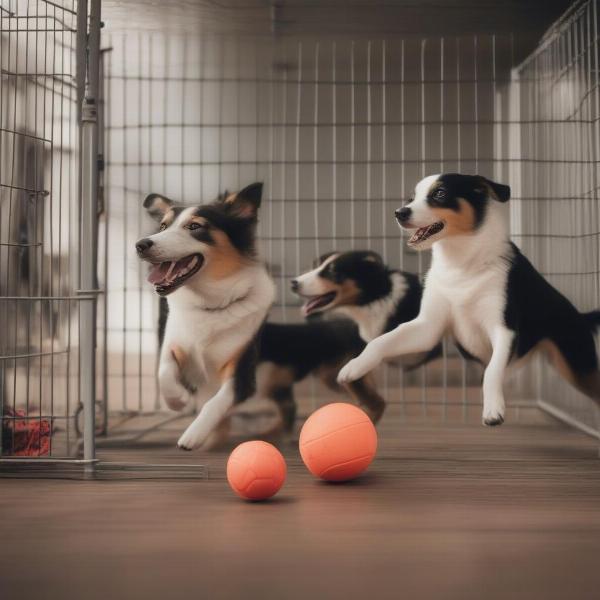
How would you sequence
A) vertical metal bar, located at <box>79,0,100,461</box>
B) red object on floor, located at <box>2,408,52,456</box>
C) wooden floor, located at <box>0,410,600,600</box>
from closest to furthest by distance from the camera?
1. wooden floor, located at <box>0,410,600,600</box>
2. vertical metal bar, located at <box>79,0,100,461</box>
3. red object on floor, located at <box>2,408,52,456</box>

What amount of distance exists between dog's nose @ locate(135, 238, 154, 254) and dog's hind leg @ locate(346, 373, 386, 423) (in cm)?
89

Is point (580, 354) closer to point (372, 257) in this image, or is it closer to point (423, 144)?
point (372, 257)

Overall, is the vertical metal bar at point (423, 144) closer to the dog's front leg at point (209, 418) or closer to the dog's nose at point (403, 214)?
the dog's nose at point (403, 214)

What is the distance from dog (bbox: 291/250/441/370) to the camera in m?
2.98

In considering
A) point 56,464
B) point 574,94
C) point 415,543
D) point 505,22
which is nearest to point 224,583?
point 415,543

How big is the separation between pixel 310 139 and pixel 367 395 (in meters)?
1.14

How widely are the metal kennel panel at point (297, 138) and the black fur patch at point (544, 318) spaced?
505mm

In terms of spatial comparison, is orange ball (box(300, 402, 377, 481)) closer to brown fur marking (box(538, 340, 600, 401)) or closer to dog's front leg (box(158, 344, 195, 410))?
dog's front leg (box(158, 344, 195, 410))

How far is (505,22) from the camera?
3.21 metres

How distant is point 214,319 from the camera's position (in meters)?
2.83

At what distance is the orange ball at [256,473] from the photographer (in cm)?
203

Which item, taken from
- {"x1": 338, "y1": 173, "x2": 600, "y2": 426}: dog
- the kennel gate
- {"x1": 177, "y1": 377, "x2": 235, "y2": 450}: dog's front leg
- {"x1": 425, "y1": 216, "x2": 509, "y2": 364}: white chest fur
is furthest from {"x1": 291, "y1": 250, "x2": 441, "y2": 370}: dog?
the kennel gate

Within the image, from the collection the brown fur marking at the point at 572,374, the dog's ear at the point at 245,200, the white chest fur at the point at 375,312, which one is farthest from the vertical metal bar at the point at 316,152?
the brown fur marking at the point at 572,374

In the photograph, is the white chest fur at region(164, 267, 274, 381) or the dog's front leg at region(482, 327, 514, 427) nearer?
the dog's front leg at region(482, 327, 514, 427)
